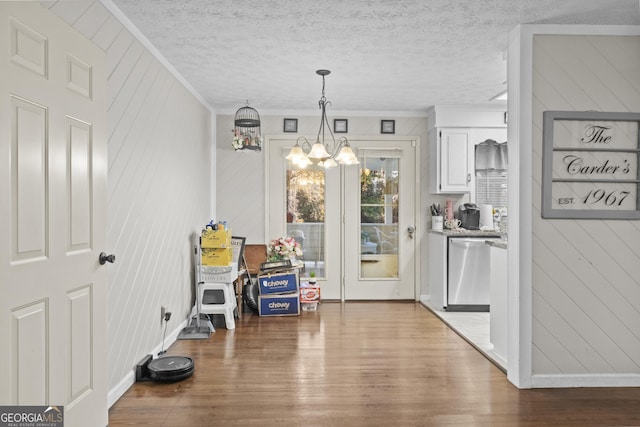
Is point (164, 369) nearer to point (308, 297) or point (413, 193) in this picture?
point (308, 297)

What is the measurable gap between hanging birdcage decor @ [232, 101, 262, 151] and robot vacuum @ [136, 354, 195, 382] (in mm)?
2714

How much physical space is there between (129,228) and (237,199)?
298cm

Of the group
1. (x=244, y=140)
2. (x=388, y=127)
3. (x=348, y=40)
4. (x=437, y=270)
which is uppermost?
(x=348, y=40)

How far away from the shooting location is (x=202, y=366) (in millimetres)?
3564

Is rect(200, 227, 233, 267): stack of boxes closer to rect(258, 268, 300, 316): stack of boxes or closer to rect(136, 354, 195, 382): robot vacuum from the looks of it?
rect(258, 268, 300, 316): stack of boxes

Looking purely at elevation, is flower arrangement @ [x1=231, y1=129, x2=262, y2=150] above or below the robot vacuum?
above

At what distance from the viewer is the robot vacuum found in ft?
10.6

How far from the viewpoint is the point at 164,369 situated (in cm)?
323

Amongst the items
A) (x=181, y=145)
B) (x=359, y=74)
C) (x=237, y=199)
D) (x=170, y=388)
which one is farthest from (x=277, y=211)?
(x=170, y=388)

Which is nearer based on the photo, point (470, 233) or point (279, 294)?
point (279, 294)

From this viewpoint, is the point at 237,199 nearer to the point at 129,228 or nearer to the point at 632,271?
the point at 129,228

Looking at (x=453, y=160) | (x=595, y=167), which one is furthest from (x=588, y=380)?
(x=453, y=160)

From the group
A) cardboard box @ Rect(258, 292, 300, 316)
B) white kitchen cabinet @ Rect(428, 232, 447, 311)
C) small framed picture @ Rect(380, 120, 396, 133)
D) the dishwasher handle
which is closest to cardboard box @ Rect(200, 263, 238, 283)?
cardboard box @ Rect(258, 292, 300, 316)

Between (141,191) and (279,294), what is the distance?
7.92ft
